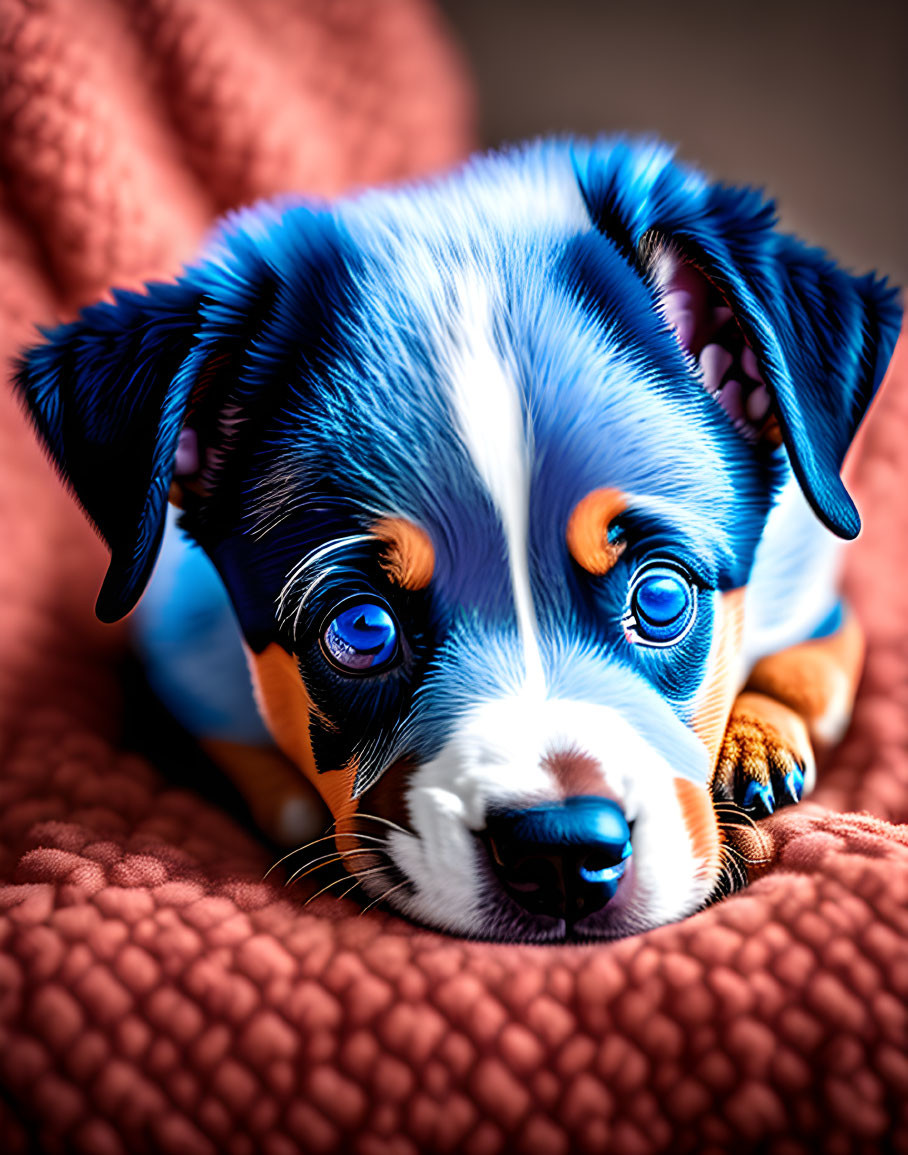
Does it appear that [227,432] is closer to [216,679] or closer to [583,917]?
[216,679]

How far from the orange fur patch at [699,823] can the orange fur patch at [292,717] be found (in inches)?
14.1

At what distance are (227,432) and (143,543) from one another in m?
0.19

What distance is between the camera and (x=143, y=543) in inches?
43.9

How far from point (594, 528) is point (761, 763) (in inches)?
15.6

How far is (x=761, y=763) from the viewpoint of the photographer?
1204mm

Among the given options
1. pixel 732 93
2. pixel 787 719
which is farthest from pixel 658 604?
pixel 732 93

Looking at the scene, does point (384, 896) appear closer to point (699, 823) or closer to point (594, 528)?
point (699, 823)

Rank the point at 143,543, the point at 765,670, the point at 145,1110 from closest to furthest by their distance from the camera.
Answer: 1. the point at 145,1110
2. the point at 143,543
3. the point at 765,670

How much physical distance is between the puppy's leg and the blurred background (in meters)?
1.29

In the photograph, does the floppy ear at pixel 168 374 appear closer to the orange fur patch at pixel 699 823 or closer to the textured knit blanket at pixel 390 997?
the textured knit blanket at pixel 390 997

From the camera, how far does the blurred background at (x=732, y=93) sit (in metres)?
2.29

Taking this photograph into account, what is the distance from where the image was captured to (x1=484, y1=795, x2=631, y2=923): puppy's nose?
92 centimetres

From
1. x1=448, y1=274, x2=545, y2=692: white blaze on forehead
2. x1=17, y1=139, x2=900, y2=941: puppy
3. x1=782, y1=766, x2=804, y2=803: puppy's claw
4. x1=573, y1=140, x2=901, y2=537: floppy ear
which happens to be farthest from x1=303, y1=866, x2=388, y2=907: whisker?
x1=573, y1=140, x2=901, y2=537: floppy ear

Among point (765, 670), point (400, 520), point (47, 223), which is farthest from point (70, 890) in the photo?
point (47, 223)
